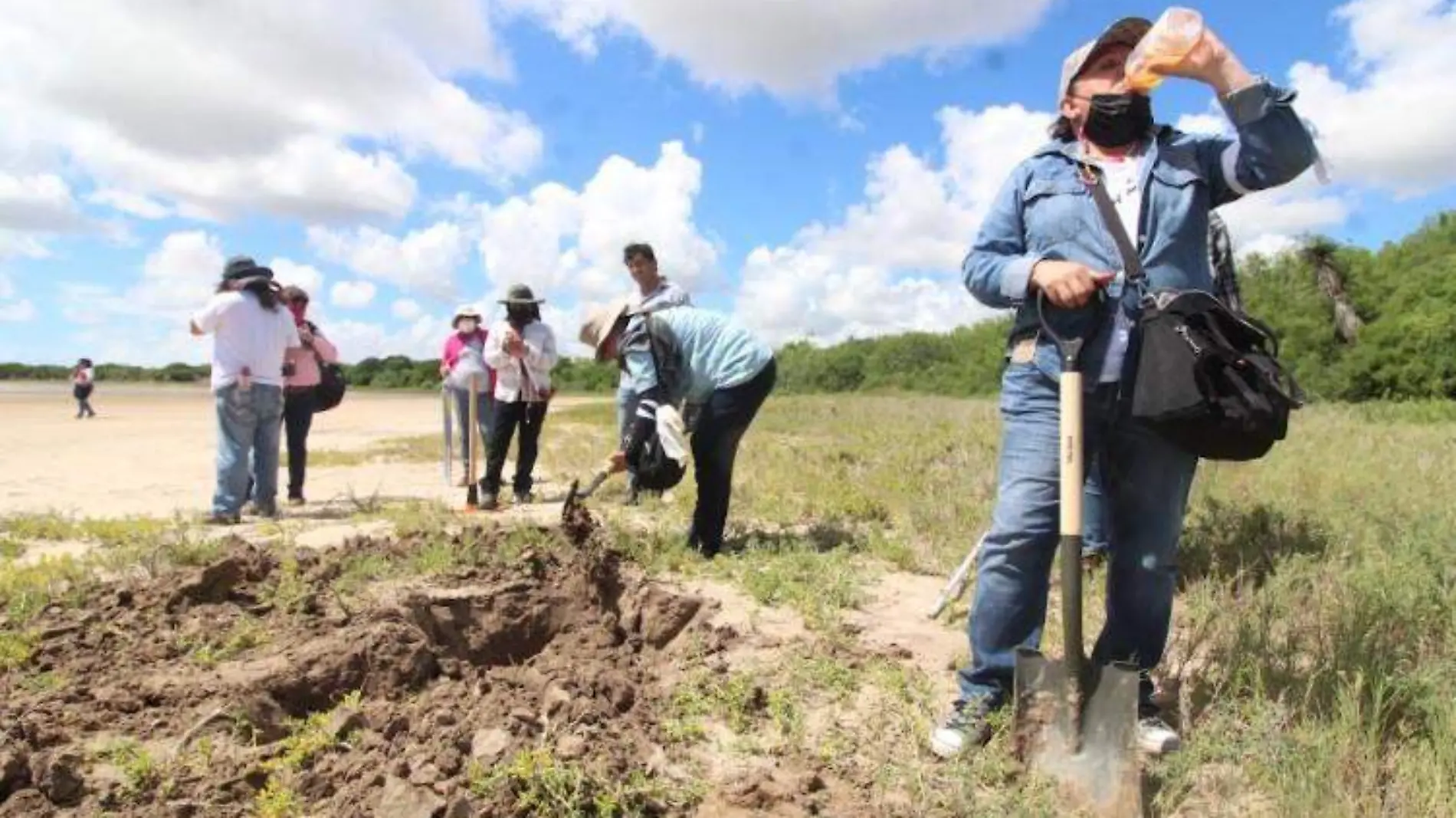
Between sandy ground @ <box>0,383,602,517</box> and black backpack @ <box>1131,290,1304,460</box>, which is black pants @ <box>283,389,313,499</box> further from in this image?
black backpack @ <box>1131,290,1304,460</box>

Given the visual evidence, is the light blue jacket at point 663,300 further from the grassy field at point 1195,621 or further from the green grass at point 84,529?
the green grass at point 84,529

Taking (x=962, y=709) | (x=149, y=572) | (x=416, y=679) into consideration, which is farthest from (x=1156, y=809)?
(x=149, y=572)

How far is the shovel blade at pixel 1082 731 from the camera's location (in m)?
2.45

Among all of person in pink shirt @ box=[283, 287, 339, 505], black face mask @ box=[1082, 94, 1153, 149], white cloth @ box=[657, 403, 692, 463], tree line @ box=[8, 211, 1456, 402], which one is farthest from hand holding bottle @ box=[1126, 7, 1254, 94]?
tree line @ box=[8, 211, 1456, 402]

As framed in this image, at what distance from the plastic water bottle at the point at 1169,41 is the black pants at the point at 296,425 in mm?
7265

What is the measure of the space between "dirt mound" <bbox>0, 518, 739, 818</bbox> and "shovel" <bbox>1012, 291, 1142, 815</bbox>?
975 millimetres

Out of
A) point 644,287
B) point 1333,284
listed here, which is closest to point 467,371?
point 644,287

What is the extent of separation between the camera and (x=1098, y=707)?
252cm

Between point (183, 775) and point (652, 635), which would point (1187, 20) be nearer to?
point (652, 635)

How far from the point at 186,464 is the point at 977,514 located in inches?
411

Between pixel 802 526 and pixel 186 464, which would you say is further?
pixel 186 464

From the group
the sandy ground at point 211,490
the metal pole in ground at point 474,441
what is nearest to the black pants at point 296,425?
the sandy ground at point 211,490

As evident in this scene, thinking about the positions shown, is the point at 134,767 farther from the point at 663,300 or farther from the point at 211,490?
the point at 211,490

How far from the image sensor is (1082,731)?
254 centimetres
